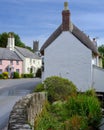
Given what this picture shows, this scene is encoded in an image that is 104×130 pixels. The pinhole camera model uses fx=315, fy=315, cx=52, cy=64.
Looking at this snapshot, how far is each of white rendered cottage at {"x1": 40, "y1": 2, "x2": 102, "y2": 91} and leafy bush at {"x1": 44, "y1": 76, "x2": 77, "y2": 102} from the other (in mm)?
8604

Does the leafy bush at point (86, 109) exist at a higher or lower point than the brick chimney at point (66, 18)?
lower

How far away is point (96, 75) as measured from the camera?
110 feet

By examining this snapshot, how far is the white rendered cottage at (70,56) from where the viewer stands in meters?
33.2

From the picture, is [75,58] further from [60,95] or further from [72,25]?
[60,95]

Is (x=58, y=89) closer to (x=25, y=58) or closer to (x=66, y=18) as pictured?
(x=66, y=18)

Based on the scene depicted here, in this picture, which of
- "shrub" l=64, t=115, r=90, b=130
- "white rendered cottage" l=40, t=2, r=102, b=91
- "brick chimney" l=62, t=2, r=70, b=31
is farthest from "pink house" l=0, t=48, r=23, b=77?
"shrub" l=64, t=115, r=90, b=130

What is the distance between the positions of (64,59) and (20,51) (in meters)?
46.2

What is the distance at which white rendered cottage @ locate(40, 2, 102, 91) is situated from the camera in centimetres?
3316

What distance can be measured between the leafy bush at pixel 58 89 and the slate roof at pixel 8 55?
48086 millimetres

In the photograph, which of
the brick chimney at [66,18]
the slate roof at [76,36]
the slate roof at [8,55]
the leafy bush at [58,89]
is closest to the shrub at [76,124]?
the leafy bush at [58,89]

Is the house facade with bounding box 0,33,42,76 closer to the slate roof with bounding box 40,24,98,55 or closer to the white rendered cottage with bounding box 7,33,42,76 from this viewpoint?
the white rendered cottage with bounding box 7,33,42,76

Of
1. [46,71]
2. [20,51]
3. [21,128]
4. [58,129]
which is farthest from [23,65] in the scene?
[21,128]

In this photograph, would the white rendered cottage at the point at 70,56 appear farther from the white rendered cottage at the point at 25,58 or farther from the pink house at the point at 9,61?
the white rendered cottage at the point at 25,58

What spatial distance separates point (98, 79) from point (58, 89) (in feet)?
34.9
